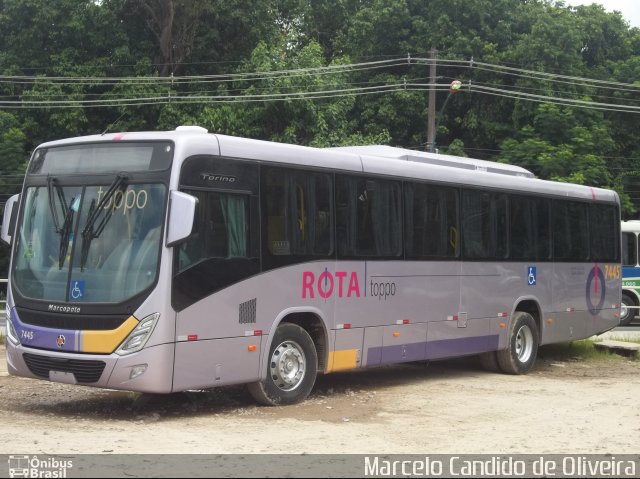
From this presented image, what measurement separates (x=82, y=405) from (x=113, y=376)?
1.75m

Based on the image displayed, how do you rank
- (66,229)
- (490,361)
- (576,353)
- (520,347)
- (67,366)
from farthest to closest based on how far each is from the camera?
(576,353) < (520,347) < (490,361) < (66,229) < (67,366)

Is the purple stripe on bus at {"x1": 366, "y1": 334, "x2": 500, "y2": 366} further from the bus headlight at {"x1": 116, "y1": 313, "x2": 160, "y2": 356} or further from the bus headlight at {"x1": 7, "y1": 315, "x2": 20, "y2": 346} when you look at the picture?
the bus headlight at {"x1": 7, "y1": 315, "x2": 20, "y2": 346}

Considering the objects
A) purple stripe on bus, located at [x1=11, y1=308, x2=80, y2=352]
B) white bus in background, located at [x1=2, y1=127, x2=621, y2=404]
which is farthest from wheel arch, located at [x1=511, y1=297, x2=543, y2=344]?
purple stripe on bus, located at [x1=11, y1=308, x2=80, y2=352]

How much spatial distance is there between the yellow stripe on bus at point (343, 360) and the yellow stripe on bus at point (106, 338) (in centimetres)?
307

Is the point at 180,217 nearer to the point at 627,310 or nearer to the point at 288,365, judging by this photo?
the point at 288,365

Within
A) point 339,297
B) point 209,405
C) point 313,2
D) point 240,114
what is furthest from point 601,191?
point 313,2

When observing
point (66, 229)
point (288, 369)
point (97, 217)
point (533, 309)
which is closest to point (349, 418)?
point (288, 369)

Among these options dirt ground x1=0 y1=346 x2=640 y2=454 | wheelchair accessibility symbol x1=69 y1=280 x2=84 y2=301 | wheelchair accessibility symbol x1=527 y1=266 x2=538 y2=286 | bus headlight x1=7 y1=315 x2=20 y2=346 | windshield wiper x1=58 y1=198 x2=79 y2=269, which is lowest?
dirt ground x1=0 y1=346 x2=640 y2=454

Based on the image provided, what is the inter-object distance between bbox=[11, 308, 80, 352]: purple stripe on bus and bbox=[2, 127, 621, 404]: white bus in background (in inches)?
0.7

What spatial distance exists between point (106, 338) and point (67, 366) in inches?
22.9

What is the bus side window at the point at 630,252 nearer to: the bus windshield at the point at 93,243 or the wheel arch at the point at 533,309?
the wheel arch at the point at 533,309

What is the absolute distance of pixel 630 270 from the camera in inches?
1160

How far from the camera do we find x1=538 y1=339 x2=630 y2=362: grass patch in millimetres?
19109

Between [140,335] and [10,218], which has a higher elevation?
[10,218]
